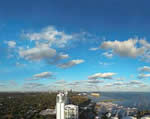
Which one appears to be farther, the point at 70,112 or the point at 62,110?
the point at 70,112

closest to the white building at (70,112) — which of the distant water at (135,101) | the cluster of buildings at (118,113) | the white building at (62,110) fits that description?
the white building at (62,110)

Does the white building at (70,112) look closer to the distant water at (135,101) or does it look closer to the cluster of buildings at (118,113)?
the cluster of buildings at (118,113)

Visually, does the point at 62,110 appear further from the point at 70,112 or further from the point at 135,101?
the point at 135,101

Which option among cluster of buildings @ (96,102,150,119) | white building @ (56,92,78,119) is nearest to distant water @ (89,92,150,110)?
cluster of buildings @ (96,102,150,119)

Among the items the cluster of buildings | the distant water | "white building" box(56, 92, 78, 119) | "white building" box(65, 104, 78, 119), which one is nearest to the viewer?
"white building" box(56, 92, 78, 119)

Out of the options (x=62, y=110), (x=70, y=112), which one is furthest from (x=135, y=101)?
(x=62, y=110)

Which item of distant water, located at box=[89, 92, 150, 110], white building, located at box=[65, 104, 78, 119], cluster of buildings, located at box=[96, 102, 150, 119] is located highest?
white building, located at box=[65, 104, 78, 119]

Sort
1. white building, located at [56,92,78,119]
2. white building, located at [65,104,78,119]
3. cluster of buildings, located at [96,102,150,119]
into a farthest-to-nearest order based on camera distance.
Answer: cluster of buildings, located at [96,102,150,119] → white building, located at [65,104,78,119] → white building, located at [56,92,78,119]

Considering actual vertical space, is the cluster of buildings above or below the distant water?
above

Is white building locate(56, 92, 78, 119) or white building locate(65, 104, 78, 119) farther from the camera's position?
white building locate(65, 104, 78, 119)

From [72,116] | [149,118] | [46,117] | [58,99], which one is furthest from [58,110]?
[149,118]

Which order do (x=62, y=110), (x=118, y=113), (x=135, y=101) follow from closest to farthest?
1. (x=62, y=110)
2. (x=118, y=113)
3. (x=135, y=101)

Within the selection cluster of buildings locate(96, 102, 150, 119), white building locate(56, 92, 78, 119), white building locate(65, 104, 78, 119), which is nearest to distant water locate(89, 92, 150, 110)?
cluster of buildings locate(96, 102, 150, 119)

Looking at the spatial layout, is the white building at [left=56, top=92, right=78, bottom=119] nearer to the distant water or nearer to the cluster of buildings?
the cluster of buildings
